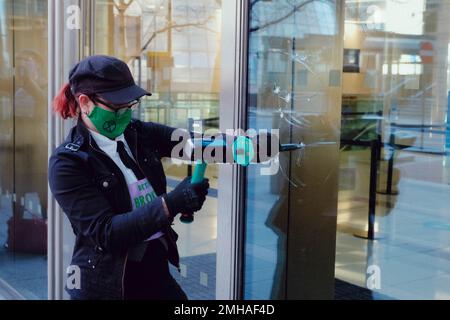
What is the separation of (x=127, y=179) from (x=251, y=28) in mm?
1074

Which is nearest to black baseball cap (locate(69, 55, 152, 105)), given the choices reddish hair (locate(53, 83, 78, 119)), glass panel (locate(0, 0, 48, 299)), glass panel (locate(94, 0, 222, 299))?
reddish hair (locate(53, 83, 78, 119))

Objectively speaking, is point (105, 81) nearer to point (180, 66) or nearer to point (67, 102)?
point (67, 102)

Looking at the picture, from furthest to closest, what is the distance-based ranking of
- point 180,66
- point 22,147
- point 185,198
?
point 22,147
point 180,66
point 185,198

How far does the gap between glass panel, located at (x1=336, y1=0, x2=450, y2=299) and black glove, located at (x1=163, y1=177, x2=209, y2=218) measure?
124cm

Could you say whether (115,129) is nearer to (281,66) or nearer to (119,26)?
(281,66)

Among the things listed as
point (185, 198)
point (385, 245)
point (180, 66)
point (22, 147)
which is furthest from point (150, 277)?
point (22, 147)

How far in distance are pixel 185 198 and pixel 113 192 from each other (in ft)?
1.05

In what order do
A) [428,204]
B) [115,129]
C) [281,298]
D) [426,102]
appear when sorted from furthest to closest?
[281,298], [428,204], [426,102], [115,129]

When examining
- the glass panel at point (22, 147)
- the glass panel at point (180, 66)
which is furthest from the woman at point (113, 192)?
the glass panel at point (22, 147)

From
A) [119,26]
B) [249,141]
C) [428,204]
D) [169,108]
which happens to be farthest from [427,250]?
[119,26]

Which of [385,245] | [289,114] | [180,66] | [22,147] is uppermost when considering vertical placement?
[180,66]

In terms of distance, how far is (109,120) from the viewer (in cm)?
231

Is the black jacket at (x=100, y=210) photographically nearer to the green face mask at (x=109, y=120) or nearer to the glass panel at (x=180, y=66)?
the green face mask at (x=109, y=120)

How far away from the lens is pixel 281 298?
11.5ft
